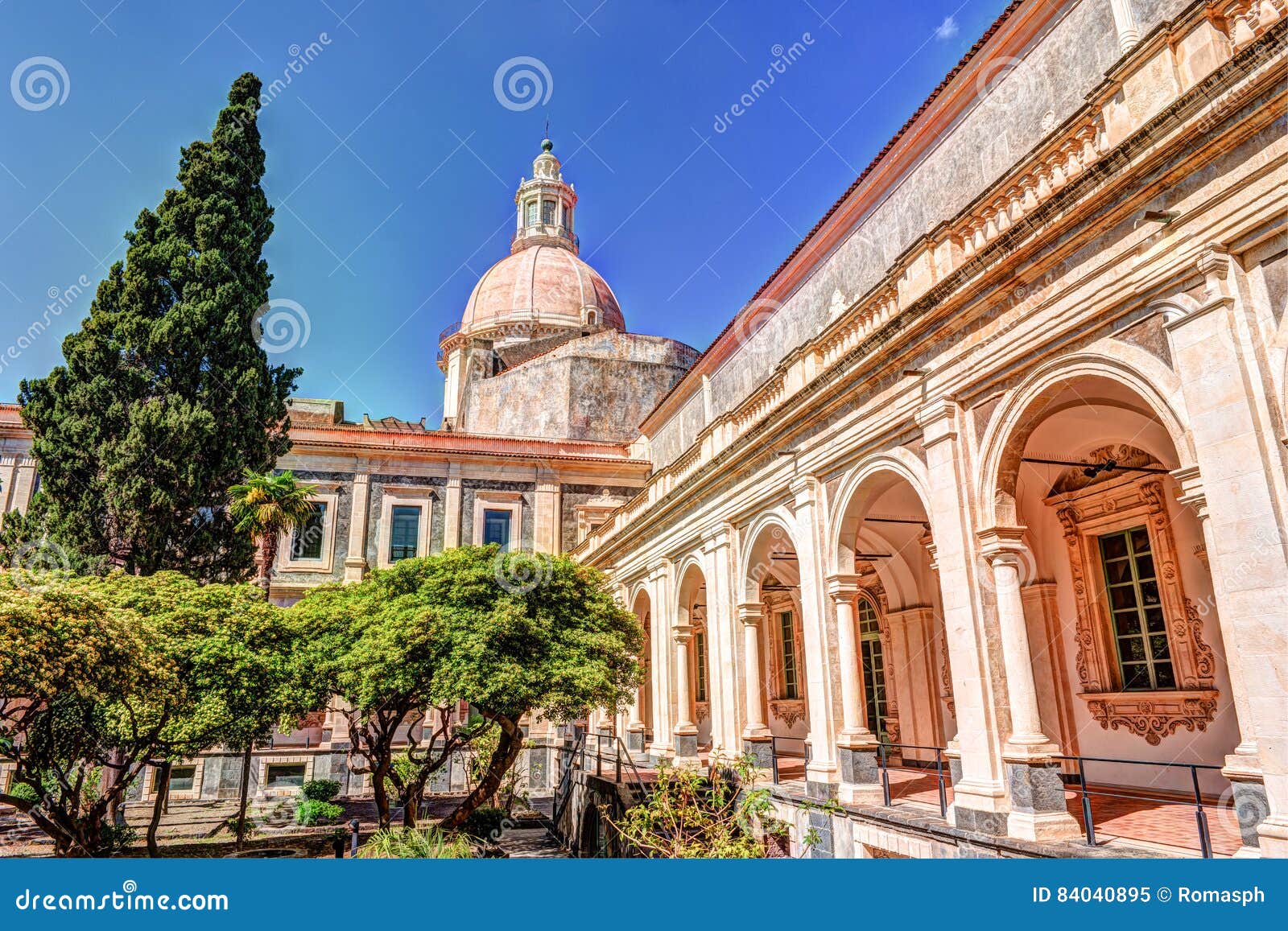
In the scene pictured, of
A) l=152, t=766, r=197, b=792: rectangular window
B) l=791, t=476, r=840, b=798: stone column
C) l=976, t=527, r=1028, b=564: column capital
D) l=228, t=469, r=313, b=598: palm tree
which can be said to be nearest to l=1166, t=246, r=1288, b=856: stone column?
l=976, t=527, r=1028, b=564: column capital

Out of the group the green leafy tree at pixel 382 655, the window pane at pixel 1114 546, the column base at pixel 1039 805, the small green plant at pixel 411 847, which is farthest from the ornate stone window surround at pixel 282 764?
the window pane at pixel 1114 546

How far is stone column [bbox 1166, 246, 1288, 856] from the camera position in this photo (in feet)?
17.7

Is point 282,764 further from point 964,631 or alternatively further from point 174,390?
point 964,631

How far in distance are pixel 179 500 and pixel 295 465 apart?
8.96m

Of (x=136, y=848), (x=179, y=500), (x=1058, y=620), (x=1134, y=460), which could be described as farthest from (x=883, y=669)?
(x=179, y=500)

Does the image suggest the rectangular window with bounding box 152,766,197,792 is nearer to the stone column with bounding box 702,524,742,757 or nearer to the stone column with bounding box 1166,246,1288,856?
the stone column with bounding box 702,524,742,757

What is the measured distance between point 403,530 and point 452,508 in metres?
1.76

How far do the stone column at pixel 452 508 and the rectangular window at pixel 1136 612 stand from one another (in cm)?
2082

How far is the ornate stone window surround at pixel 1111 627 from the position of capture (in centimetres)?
935

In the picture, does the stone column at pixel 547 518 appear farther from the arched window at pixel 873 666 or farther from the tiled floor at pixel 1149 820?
the tiled floor at pixel 1149 820

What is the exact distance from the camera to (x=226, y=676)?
1267 centimetres

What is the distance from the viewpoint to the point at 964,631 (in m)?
8.34

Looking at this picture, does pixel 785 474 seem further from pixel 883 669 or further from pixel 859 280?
pixel 883 669

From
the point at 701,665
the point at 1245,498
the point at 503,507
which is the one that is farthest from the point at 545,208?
the point at 1245,498
